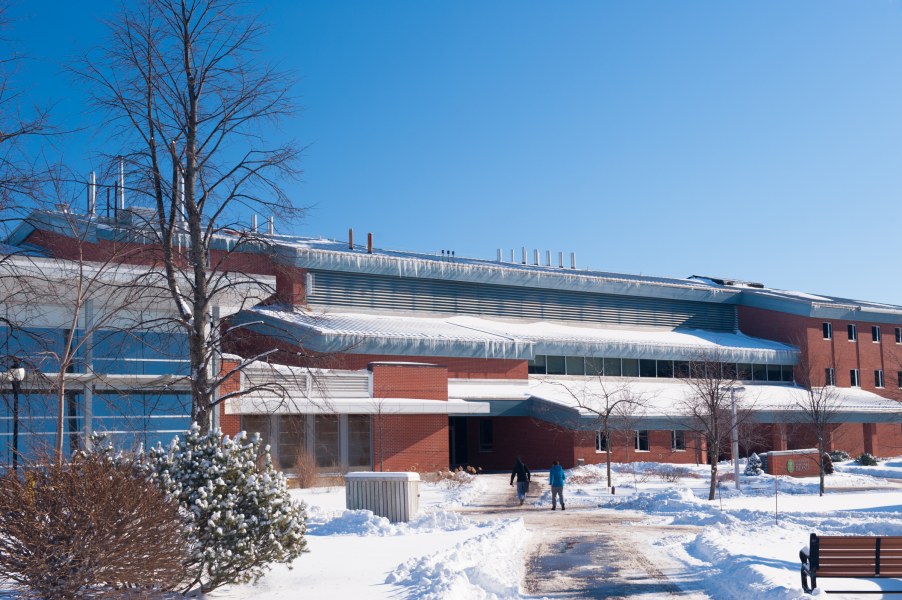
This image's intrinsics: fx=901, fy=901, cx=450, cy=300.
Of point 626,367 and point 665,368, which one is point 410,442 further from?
point 665,368

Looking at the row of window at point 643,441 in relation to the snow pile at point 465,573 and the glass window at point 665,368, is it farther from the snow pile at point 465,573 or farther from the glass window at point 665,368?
the snow pile at point 465,573

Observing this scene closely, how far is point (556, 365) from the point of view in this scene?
49.4 metres

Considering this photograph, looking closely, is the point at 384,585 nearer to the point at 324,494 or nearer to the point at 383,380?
the point at 324,494

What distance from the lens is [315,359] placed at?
56.7 ft

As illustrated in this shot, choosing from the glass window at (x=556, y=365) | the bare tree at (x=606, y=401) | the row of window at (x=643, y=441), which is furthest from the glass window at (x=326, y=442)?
the glass window at (x=556, y=365)

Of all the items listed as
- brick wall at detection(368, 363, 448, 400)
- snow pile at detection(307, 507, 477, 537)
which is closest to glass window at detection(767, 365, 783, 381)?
brick wall at detection(368, 363, 448, 400)

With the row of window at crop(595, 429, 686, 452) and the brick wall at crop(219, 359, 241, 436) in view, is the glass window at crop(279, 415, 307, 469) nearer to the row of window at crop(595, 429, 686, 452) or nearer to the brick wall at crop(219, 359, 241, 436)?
the brick wall at crop(219, 359, 241, 436)

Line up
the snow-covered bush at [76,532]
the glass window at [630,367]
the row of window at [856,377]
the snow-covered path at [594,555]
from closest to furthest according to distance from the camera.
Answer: the snow-covered bush at [76,532]
the snow-covered path at [594,555]
the glass window at [630,367]
the row of window at [856,377]

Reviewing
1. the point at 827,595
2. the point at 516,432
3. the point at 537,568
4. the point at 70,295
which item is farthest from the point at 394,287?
the point at 827,595

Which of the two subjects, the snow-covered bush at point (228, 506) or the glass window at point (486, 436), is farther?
the glass window at point (486, 436)

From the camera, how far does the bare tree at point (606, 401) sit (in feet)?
136

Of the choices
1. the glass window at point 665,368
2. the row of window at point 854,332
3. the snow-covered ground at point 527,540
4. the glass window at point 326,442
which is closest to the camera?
the snow-covered ground at point 527,540

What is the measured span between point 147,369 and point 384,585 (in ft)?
61.4

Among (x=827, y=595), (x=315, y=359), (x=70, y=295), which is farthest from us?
(x=70, y=295)
